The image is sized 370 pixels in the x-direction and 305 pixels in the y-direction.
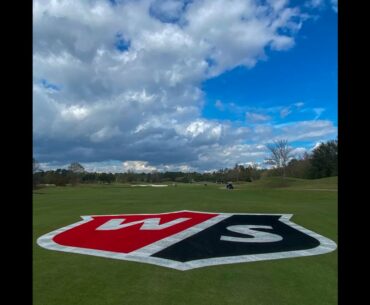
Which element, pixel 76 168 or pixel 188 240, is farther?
pixel 76 168

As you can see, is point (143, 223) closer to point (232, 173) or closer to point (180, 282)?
point (180, 282)

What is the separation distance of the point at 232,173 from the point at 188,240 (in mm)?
85921

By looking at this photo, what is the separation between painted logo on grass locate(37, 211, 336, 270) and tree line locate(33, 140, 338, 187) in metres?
36.6

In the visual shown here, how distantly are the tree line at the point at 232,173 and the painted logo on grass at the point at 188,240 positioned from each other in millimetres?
36600

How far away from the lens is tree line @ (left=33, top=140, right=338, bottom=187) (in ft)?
216

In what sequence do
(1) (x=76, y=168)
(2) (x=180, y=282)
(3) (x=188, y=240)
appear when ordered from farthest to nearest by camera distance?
1. (1) (x=76, y=168)
2. (3) (x=188, y=240)
3. (2) (x=180, y=282)

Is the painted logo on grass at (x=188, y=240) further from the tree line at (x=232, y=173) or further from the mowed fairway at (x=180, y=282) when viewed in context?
the tree line at (x=232, y=173)

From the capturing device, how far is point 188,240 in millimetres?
10062

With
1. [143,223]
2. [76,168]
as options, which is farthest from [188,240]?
[76,168]

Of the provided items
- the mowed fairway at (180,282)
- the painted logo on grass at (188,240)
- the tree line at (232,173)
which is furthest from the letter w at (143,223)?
the tree line at (232,173)

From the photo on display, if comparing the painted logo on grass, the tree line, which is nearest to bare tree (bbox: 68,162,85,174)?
the tree line

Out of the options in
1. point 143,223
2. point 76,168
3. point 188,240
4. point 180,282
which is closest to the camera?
point 180,282

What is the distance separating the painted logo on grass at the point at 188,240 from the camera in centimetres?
816
